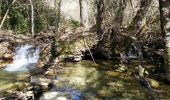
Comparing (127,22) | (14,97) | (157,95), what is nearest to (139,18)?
(127,22)

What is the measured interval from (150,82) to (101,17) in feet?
20.7

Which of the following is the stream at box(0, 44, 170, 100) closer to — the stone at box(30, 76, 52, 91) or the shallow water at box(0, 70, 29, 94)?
the shallow water at box(0, 70, 29, 94)

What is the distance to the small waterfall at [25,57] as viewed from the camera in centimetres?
1587

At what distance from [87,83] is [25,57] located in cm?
646

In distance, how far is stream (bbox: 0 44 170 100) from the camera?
34.1ft

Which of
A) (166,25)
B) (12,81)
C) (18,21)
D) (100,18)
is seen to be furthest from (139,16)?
(18,21)

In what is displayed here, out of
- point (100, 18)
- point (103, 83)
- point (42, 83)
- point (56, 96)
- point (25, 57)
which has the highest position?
point (100, 18)

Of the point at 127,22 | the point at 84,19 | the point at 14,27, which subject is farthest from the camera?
the point at 14,27

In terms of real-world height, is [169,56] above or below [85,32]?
below

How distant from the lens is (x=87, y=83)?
11906 millimetres

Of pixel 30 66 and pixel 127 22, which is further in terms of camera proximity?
pixel 127 22

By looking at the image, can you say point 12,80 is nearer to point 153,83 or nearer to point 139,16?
point 153,83

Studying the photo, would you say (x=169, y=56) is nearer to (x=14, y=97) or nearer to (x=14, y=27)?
(x=14, y=97)

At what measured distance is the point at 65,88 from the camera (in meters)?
11.3
